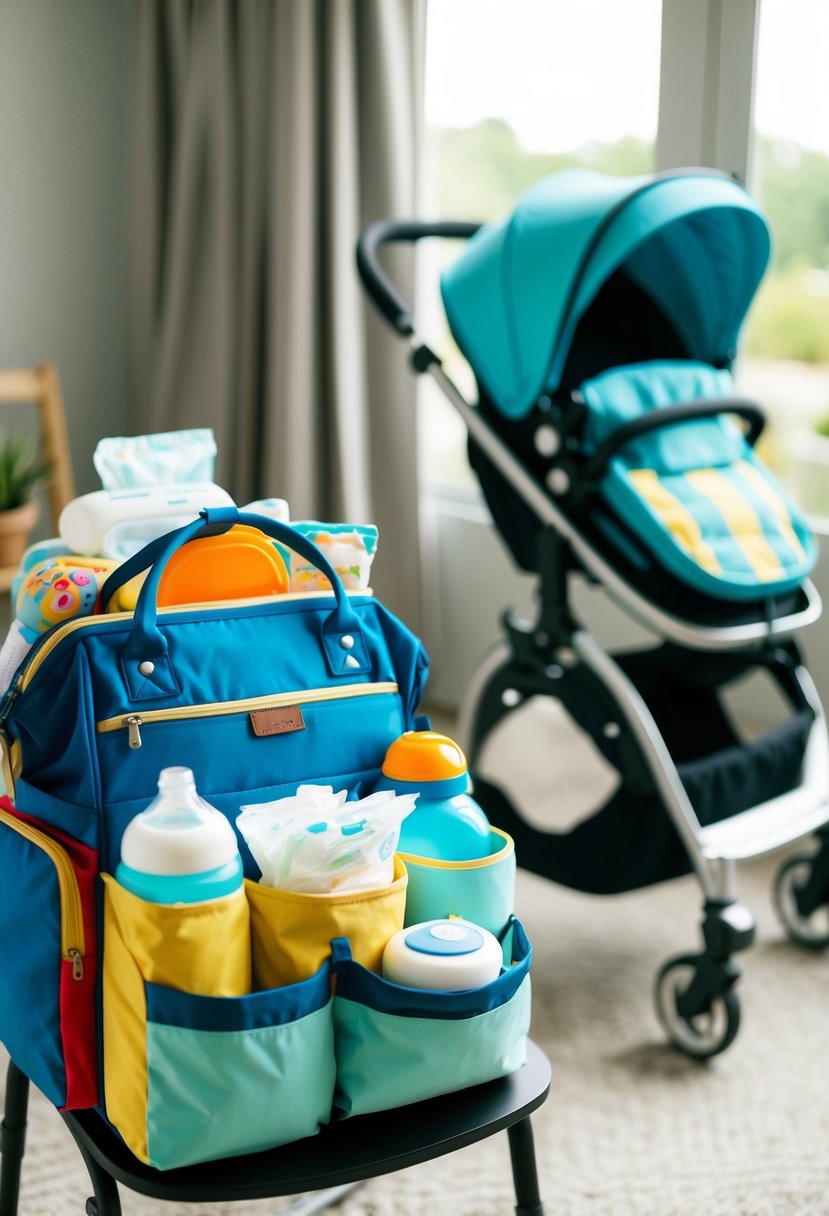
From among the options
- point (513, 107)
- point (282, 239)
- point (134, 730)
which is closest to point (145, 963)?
point (134, 730)

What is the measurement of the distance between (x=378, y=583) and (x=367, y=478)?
0.23 meters

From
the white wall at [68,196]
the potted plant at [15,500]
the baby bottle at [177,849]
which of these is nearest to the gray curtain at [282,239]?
the white wall at [68,196]

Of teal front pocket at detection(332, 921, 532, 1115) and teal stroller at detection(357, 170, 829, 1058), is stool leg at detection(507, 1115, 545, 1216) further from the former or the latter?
teal stroller at detection(357, 170, 829, 1058)

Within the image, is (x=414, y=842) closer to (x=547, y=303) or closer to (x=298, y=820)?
(x=298, y=820)

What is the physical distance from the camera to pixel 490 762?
263 centimetres

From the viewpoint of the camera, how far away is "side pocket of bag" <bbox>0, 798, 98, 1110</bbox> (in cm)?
86

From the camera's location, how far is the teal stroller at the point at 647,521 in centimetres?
162

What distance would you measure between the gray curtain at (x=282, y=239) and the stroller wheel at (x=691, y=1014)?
1292mm

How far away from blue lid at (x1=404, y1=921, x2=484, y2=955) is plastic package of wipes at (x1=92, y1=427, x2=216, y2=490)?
0.42m

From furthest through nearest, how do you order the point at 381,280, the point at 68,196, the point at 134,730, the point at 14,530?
the point at 68,196 < the point at 14,530 < the point at 381,280 < the point at 134,730

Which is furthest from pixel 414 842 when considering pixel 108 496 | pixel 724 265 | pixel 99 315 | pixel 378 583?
pixel 99 315

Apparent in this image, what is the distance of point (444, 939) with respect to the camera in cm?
87

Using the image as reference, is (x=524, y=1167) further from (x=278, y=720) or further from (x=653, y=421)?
(x=653, y=421)

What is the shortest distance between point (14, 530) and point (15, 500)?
7cm
